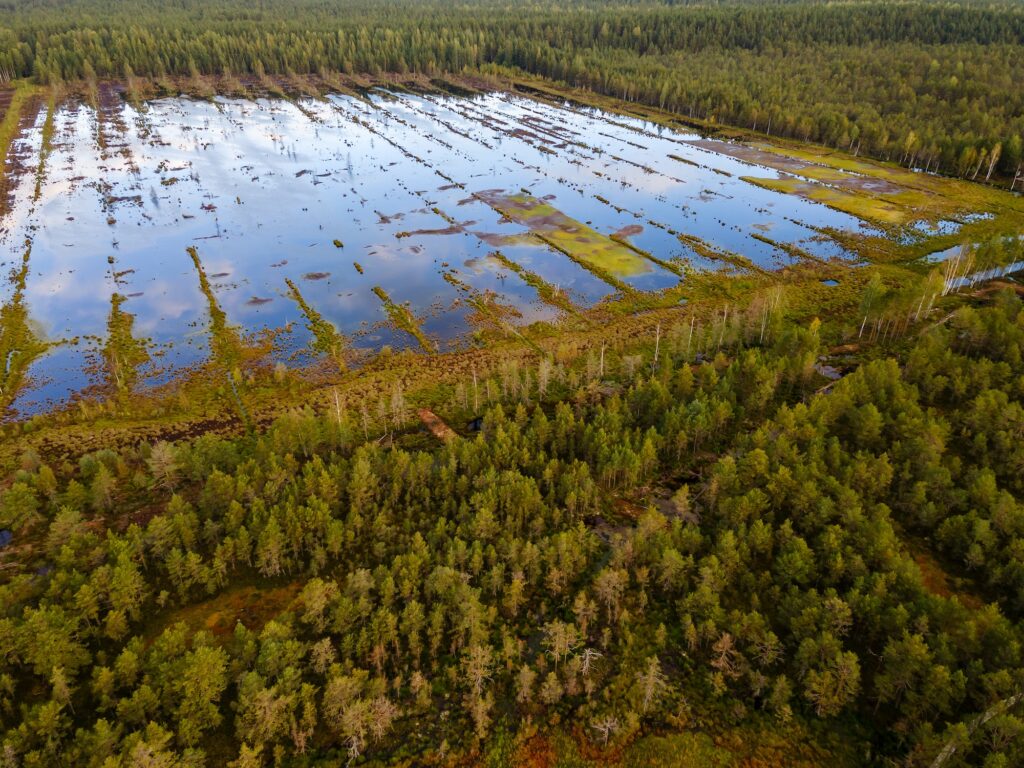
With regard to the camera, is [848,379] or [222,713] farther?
[848,379]

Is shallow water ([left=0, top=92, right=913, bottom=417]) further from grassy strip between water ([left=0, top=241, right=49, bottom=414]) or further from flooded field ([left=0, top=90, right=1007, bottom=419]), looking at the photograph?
grassy strip between water ([left=0, top=241, right=49, bottom=414])

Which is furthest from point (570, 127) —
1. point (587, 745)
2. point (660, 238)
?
point (587, 745)

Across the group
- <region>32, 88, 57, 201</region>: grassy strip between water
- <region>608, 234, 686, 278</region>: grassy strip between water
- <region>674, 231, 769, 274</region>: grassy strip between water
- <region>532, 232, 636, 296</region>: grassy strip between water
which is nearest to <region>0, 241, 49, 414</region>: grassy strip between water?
<region>32, 88, 57, 201</region>: grassy strip between water

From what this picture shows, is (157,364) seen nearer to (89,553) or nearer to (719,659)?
(89,553)

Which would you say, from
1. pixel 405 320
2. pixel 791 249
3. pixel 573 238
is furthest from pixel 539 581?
pixel 791 249

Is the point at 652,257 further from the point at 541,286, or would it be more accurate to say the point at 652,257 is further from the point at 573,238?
the point at 541,286
